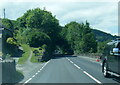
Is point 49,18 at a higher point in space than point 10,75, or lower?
higher

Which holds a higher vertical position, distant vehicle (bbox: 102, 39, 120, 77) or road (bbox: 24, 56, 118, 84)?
distant vehicle (bbox: 102, 39, 120, 77)

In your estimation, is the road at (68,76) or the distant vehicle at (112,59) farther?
the road at (68,76)

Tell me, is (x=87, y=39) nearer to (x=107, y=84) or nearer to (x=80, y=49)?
(x=80, y=49)

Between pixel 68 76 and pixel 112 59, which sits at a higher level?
pixel 112 59

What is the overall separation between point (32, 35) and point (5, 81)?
59.2 metres

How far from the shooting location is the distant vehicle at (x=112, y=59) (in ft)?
48.8

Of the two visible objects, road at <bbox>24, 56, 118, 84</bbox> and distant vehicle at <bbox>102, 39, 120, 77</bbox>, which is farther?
road at <bbox>24, 56, 118, 84</bbox>

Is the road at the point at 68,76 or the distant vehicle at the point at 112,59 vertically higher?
the distant vehicle at the point at 112,59

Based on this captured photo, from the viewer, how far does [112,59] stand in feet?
52.9

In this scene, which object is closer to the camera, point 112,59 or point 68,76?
point 112,59

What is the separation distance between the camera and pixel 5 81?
15805 millimetres

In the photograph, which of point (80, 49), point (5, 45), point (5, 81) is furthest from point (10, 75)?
point (80, 49)

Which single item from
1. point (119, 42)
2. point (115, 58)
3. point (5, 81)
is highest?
point (119, 42)

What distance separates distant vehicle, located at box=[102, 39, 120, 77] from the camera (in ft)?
48.8
